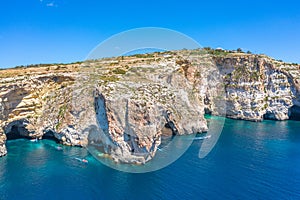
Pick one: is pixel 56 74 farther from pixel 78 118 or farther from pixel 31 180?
pixel 31 180

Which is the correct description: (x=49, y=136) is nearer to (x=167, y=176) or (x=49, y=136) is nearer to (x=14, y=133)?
(x=14, y=133)

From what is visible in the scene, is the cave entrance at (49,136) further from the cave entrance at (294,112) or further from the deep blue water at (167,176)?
the cave entrance at (294,112)

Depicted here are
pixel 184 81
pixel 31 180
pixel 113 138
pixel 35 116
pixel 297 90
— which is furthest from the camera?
pixel 297 90

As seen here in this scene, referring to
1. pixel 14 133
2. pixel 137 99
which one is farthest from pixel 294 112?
pixel 14 133

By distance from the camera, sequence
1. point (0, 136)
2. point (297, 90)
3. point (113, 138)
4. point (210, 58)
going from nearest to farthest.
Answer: point (113, 138)
point (0, 136)
point (297, 90)
point (210, 58)

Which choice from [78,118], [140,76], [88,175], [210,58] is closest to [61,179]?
[88,175]

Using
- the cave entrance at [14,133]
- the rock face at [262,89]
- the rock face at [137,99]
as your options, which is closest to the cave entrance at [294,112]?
the rock face at [137,99]
